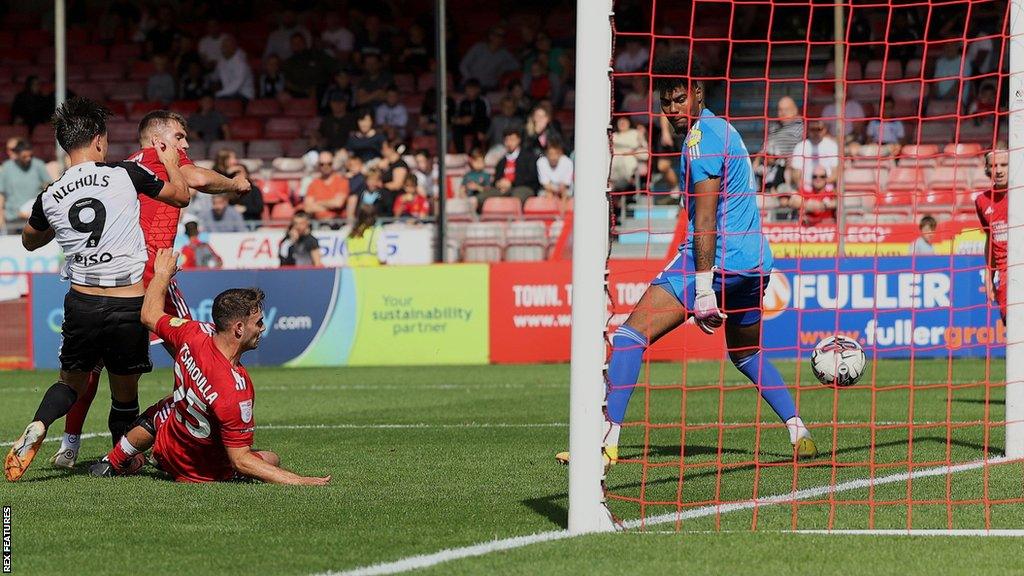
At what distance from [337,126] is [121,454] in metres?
16.1

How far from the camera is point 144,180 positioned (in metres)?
7.50

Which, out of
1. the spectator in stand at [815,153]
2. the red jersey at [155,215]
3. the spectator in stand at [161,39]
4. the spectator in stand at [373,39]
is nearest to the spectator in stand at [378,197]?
the spectator in stand at [373,39]

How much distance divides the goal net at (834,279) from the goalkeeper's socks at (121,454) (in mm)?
2452

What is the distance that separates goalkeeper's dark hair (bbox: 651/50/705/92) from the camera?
7.38 meters

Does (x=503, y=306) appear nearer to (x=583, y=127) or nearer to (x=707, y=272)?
(x=707, y=272)

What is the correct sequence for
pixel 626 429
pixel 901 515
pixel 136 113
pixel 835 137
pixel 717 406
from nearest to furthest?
pixel 901 515
pixel 626 429
pixel 717 406
pixel 835 137
pixel 136 113

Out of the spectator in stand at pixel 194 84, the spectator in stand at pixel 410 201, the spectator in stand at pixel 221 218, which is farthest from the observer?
the spectator in stand at pixel 194 84

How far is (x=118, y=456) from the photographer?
7699 millimetres

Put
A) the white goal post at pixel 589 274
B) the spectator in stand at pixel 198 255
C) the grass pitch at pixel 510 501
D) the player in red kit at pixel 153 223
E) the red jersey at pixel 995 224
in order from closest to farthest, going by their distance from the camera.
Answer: the grass pitch at pixel 510 501 < the white goal post at pixel 589 274 < the player in red kit at pixel 153 223 < the red jersey at pixel 995 224 < the spectator in stand at pixel 198 255

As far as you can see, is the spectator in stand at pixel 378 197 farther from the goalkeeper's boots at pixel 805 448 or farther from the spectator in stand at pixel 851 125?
the goalkeeper's boots at pixel 805 448

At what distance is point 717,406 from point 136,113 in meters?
17.2

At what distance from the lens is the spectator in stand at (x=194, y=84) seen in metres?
25.9

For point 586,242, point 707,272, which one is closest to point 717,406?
point 707,272

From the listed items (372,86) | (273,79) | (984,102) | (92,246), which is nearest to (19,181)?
(273,79)
